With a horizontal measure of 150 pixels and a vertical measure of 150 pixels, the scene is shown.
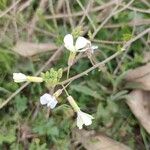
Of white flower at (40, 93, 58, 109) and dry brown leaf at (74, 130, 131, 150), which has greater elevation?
white flower at (40, 93, 58, 109)

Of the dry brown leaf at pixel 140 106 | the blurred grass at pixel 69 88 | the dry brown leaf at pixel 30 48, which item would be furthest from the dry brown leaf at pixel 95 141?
the dry brown leaf at pixel 30 48

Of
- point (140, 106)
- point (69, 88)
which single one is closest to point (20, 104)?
point (69, 88)

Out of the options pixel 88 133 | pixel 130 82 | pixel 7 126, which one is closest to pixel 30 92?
pixel 7 126

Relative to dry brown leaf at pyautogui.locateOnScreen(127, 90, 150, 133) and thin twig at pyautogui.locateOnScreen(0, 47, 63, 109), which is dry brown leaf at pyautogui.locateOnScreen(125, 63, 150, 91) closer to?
dry brown leaf at pyautogui.locateOnScreen(127, 90, 150, 133)

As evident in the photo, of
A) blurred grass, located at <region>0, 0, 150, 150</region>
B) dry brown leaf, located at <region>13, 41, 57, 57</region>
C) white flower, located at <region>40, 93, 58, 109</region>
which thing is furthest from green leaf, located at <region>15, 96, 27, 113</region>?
white flower, located at <region>40, 93, 58, 109</region>

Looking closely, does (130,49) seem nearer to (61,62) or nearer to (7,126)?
(61,62)
